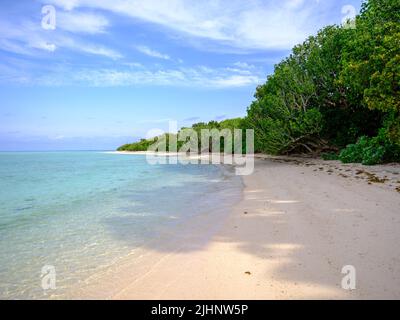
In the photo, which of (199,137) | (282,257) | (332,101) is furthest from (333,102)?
(199,137)

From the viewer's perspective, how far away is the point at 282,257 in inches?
188

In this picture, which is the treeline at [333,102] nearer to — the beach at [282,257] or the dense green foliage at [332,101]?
the dense green foliage at [332,101]

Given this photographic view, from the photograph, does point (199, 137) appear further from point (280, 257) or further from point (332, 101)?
point (280, 257)

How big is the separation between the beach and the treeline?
31.9 feet

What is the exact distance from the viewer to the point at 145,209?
967cm

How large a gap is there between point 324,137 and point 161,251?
24.3 m

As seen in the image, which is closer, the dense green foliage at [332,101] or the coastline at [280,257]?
the coastline at [280,257]

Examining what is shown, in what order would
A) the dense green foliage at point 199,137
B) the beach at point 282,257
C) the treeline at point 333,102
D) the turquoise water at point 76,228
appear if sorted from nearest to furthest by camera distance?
the beach at point 282,257 → the turquoise water at point 76,228 → the treeline at point 333,102 → the dense green foliage at point 199,137

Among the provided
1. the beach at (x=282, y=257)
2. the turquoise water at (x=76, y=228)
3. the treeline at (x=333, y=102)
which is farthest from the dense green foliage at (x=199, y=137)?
the beach at (x=282, y=257)

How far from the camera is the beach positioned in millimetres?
3785

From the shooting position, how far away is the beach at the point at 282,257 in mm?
3785

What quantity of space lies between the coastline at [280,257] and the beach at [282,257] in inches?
0.5

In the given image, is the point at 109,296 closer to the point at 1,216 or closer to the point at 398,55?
the point at 1,216

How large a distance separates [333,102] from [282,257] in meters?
23.8
